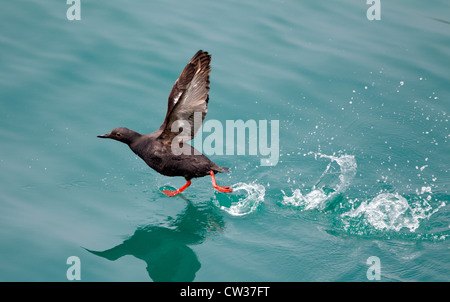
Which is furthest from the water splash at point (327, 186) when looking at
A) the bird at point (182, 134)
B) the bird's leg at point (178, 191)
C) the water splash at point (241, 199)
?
the bird's leg at point (178, 191)

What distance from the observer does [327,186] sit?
27.0 feet

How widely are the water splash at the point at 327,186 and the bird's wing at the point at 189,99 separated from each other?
67.8 inches

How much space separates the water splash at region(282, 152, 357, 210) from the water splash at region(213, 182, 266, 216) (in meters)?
0.37

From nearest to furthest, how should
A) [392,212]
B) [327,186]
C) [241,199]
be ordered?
[392,212] → [241,199] → [327,186]

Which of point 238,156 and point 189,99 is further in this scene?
point 238,156

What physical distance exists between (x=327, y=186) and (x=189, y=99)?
2.42 metres

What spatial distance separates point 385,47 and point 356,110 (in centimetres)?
232

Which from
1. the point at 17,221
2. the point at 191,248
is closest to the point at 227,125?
the point at 191,248

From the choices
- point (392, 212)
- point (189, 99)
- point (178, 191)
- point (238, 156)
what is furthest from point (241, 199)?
point (392, 212)

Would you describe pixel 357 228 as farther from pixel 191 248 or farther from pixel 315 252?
pixel 191 248

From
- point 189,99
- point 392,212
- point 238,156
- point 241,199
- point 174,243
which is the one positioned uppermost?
point 189,99

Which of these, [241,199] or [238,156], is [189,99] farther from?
[238,156]

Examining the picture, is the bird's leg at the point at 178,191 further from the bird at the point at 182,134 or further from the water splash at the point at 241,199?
the water splash at the point at 241,199

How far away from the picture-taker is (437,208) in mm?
7875
